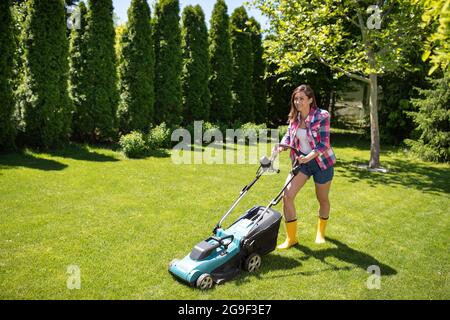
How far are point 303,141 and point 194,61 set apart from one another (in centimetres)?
1154

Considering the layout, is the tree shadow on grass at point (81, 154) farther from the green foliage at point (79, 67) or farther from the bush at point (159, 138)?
the bush at point (159, 138)

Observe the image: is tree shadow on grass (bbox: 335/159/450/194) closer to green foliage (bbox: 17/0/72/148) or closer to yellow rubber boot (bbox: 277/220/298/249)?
yellow rubber boot (bbox: 277/220/298/249)

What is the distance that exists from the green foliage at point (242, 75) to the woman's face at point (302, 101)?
12771 millimetres

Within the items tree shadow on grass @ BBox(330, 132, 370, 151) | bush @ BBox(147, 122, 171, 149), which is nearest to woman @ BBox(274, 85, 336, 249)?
bush @ BBox(147, 122, 171, 149)

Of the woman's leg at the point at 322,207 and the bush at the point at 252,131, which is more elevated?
the bush at the point at 252,131

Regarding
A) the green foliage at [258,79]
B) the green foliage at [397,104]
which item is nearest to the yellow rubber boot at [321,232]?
the green foliage at [397,104]

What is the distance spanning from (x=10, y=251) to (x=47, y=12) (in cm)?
833

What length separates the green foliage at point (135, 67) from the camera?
1318 centimetres

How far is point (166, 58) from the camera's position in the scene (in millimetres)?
14539

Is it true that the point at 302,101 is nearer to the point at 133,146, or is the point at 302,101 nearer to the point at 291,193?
the point at 291,193

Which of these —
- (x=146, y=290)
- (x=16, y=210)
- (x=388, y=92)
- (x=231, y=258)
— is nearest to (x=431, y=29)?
(x=388, y=92)

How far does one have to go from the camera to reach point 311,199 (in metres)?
7.92

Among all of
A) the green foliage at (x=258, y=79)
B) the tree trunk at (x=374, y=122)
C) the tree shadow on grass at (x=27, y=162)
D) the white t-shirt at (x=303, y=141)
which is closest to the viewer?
the white t-shirt at (x=303, y=141)

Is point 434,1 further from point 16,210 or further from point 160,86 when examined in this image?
point 160,86
